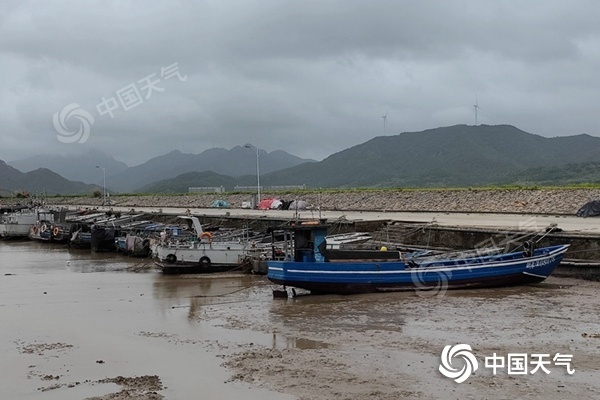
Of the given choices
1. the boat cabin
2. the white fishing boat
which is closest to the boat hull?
the boat cabin

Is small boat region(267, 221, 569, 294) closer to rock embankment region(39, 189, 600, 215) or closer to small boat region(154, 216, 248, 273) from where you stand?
small boat region(154, 216, 248, 273)

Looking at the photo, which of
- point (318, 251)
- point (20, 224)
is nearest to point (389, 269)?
point (318, 251)

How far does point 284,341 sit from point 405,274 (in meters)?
7.25

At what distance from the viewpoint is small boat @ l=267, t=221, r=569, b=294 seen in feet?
70.5

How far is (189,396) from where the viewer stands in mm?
11398

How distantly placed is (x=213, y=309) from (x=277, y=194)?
2355 inches

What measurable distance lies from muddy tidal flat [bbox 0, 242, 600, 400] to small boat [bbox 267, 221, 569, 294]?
21.2 inches

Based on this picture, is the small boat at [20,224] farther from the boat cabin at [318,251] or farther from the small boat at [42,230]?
the boat cabin at [318,251]

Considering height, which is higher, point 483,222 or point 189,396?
point 483,222

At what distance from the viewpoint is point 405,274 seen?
21516 millimetres

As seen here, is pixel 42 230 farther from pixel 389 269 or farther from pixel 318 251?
pixel 389 269

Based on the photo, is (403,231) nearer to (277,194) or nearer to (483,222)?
(483,222)

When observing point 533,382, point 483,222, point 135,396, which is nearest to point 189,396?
point 135,396

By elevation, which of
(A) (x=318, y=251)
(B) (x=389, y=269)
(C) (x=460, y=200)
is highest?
(C) (x=460, y=200)
